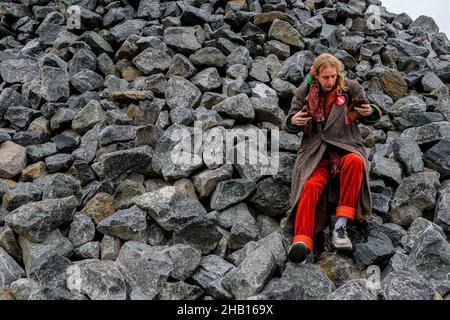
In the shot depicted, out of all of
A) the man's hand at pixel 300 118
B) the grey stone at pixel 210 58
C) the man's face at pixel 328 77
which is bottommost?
the grey stone at pixel 210 58

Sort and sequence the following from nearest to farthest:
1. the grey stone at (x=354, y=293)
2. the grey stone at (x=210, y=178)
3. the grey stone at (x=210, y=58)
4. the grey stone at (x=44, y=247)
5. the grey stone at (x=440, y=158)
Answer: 1. the grey stone at (x=354, y=293)
2. the grey stone at (x=44, y=247)
3. the grey stone at (x=210, y=178)
4. the grey stone at (x=440, y=158)
5. the grey stone at (x=210, y=58)

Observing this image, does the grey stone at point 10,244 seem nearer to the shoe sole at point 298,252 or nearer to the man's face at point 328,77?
the shoe sole at point 298,252

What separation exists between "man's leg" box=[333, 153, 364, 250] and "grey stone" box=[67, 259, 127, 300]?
7.84 feet

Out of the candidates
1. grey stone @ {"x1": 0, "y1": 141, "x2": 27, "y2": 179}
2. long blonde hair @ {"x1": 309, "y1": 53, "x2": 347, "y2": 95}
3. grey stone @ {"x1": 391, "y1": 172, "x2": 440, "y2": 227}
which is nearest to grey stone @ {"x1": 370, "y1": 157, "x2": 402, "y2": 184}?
grey stone @ {"x1": 391, "y1": 172, "x2": 440, "y2": 227}

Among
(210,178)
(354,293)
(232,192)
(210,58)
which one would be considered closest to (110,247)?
(210,178)

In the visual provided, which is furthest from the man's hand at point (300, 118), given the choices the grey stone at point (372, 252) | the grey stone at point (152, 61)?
the grey stone at point (152, 61)

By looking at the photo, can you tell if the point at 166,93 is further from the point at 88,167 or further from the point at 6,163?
the point at 6,163

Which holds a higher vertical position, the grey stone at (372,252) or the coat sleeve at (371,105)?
the coat sleeve at (371,105)

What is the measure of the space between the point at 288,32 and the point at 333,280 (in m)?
5.35

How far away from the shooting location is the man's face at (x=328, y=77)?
520 cm

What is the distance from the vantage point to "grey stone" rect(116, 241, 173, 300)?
4633 millimetres

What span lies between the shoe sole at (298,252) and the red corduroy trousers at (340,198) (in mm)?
167

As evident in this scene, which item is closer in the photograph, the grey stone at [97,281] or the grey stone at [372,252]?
the grey stone at [97,281]

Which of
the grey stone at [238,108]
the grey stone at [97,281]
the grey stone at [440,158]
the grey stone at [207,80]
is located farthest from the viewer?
the grey stone at [207,80]
